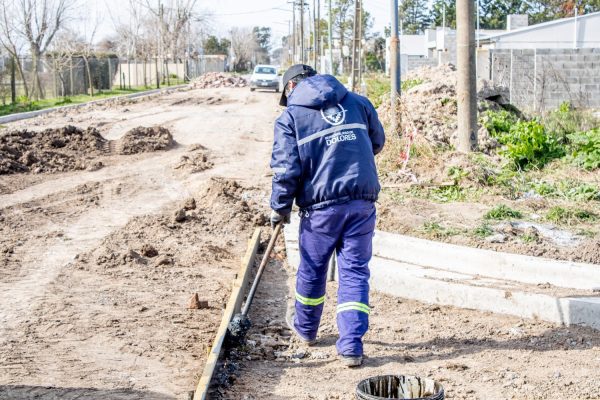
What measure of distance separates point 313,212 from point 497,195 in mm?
4939

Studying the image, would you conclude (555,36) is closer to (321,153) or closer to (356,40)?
(356,40)

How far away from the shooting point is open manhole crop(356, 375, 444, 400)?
4.65 metres

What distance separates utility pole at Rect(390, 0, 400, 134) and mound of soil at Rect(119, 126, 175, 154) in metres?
5.47

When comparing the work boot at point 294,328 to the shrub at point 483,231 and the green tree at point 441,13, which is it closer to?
the shrub at point 483,231

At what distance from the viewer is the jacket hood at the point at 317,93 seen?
18.6 feet

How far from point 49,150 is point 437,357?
12.6 m

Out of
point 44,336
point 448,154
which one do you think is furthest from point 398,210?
point 44,336

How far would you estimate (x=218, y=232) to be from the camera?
10.2 metres

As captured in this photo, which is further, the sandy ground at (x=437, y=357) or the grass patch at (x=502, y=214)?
the grass patch at (x=502, y=214)

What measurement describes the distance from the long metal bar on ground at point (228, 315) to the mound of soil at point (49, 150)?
290 inches

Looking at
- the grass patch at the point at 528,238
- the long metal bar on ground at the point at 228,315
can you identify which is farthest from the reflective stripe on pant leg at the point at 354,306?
the grass patch at the point at 528,238

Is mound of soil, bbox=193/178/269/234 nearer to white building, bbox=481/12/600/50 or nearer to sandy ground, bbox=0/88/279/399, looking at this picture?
sandy ground, bbox=0/88/279/399

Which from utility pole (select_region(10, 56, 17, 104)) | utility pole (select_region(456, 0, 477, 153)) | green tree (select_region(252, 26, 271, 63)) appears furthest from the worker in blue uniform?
green tree (select_region(252, 26, 271, 63))

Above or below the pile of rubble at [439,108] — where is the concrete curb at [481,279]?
below
